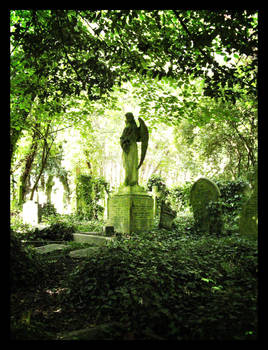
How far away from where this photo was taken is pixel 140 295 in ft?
9.86

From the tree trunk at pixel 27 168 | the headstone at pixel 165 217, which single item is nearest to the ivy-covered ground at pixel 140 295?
the headstone at pixel 165 217

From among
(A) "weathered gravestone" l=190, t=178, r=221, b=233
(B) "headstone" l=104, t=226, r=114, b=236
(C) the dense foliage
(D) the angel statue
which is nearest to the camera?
(C) the dense foliage

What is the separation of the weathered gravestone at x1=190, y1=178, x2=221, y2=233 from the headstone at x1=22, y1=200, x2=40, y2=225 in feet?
26.6

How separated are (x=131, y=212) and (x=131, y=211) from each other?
3 centimetres

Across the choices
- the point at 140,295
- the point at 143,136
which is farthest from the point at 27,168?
the point at 140,295

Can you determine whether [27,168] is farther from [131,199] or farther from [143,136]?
[131,199]

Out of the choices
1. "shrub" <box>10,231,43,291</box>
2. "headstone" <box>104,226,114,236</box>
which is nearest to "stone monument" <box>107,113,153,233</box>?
"headstone" <box>104,226,114,236</box>

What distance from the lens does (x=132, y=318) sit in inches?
100

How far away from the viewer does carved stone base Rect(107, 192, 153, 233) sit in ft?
25.5

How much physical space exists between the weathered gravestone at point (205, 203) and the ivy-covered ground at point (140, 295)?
9.93ft

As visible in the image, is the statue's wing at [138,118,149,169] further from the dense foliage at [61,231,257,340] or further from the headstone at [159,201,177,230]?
the dense foliage at [61,231,257,340]

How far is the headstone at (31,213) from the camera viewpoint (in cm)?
1279
